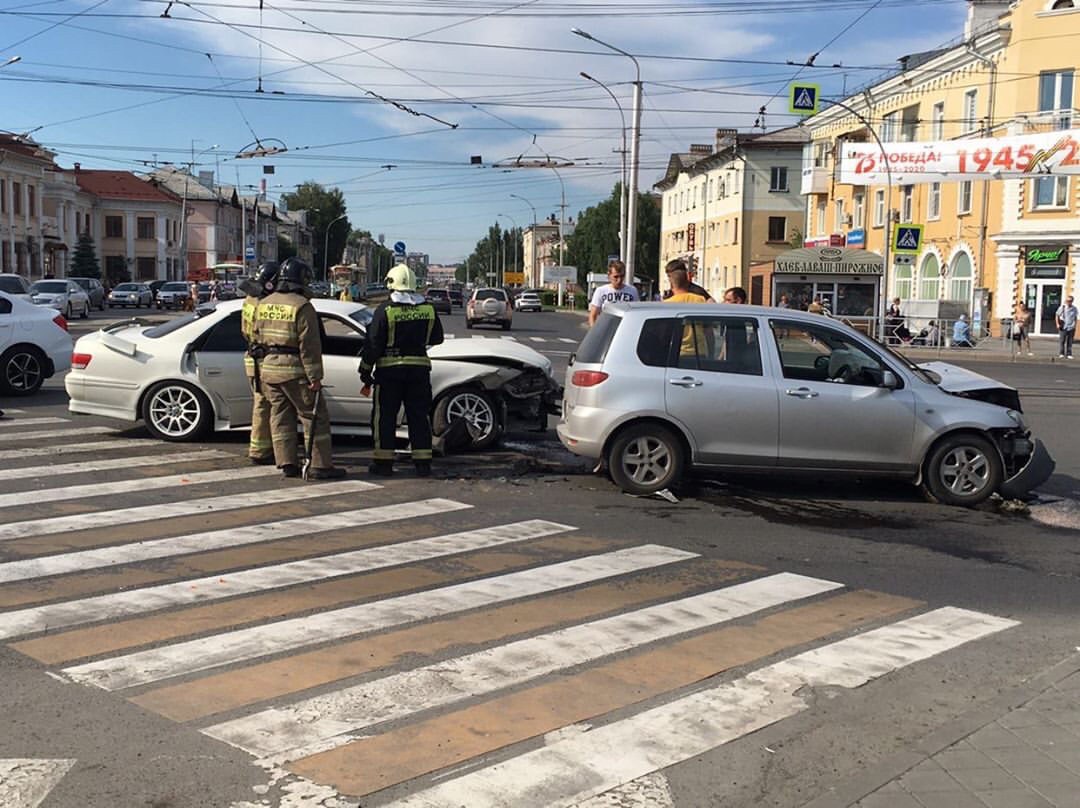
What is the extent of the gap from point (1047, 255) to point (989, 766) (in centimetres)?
3968

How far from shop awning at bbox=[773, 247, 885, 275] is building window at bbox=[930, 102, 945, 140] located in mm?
15325

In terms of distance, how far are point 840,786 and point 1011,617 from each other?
2.63m

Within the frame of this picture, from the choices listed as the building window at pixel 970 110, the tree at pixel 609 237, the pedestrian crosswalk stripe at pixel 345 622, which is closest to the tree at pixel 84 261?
the tree at pixel 609 237

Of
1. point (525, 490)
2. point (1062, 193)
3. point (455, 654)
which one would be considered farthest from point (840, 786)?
point (1062, 193)

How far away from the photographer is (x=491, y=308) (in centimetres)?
4169

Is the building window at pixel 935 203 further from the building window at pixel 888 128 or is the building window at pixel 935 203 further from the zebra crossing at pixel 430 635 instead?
the zebra crossing at pixel 430 635

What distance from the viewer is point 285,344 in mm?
9016

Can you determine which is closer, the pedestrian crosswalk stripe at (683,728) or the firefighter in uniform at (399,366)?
the pedestrian crosswalk stripe at (683,728)

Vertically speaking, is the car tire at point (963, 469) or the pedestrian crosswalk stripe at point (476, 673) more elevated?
the car tire at point (963, 469)

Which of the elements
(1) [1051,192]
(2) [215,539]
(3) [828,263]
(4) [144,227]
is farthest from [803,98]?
(4) [144,227]

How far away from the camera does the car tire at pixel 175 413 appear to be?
1076 centimetres

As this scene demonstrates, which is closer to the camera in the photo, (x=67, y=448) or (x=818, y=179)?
(x=67, y=448)

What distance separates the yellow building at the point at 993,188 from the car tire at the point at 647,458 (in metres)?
27.5

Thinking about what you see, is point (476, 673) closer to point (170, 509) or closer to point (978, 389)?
point (170, 509)
